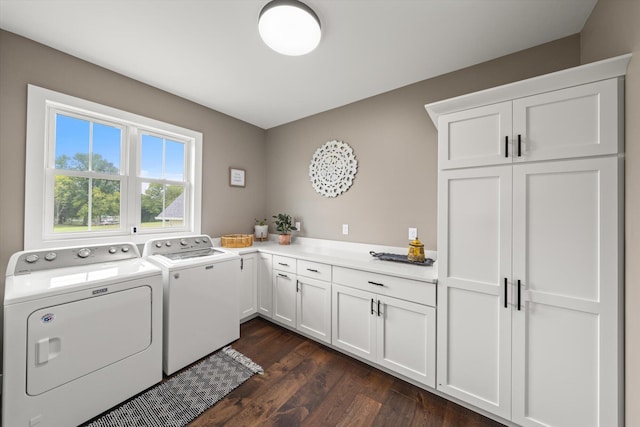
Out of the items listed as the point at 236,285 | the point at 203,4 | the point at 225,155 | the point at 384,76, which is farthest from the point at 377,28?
the point at 236,285

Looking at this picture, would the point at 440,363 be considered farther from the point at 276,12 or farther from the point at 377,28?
the point at 276,12

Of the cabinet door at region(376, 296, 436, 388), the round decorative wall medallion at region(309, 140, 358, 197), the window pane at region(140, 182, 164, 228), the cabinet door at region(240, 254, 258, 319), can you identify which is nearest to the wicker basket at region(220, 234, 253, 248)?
the cabinet door at region(240, 254, 258, 319)

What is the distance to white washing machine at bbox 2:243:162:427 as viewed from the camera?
50.8 inches

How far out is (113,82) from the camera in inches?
86.6

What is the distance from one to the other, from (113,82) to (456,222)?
3.11m

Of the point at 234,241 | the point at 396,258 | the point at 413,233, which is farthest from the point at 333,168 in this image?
the point at 234,241

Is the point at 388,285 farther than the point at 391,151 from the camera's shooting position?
No

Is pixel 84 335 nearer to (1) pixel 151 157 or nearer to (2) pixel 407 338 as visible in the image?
(1) pixel 151 157

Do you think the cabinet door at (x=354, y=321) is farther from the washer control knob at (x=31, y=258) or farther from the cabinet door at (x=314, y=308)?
the washer control knob at (x=31, y=258)

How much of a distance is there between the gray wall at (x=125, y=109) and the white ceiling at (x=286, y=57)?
126 mm

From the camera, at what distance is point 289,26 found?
58.4 inches

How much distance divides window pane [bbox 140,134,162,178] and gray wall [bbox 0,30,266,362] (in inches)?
9.9

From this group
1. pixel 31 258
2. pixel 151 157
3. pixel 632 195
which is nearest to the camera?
pixel 632 195

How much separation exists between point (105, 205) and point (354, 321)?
2523 mm
